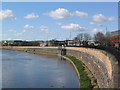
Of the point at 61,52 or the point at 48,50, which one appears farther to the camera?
the point at 48,50

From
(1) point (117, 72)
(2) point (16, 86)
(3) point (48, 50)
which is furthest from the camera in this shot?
(3) point (48, 50)

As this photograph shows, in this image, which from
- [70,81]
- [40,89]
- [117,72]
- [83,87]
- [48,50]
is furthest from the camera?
[48,50]

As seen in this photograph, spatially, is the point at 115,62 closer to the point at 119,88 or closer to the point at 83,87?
the point at 119,88

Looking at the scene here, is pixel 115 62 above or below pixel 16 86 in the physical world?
above

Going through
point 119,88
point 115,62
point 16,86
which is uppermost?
point 115,62

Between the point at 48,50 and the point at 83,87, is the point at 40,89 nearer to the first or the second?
the point at 83,87

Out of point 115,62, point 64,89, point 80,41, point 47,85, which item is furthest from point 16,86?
point 80,41

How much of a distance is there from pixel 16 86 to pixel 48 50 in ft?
204

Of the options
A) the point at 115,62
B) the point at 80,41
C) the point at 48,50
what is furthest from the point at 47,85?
the point at 80,41

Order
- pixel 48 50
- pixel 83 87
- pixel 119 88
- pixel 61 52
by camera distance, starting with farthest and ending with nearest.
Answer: pixel 48 50, pixel 61 52, pixel 83 87, pixel 119 88

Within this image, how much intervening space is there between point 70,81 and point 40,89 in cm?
563

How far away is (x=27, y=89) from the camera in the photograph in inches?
894

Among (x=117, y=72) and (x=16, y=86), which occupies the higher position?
(x=117, y=72)

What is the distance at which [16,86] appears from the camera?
24.7m
